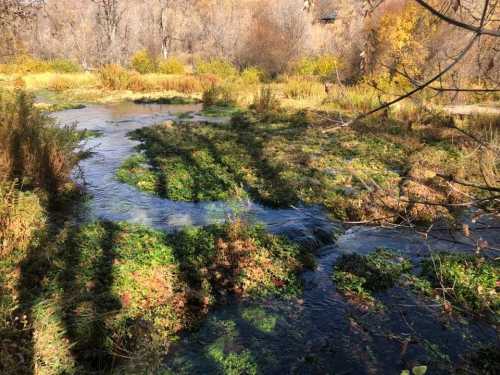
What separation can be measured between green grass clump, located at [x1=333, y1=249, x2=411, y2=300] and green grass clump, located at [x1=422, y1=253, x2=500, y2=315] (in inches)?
15.5

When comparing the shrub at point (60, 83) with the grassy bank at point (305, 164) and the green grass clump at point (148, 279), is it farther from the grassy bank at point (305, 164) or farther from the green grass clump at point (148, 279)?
the green grass clump at point (148, 279)

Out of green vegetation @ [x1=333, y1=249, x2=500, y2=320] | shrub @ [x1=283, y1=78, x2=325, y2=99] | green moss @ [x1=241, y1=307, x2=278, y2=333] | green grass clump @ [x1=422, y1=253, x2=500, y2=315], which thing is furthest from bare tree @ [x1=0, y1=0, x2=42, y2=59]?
shrub @ [x1=283, y1=78, x2=325, y2=99]

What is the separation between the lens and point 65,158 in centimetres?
774

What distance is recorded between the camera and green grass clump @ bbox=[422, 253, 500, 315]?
15.4ft

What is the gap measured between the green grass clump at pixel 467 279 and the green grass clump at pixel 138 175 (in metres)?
5.41

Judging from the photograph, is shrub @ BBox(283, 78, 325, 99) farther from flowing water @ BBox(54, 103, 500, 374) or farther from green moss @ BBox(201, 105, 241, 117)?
flowing water @ BBox(54, 103, 500, 374)

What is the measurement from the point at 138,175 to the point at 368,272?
564 cm

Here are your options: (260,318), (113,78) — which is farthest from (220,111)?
(260,318)

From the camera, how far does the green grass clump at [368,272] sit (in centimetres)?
509

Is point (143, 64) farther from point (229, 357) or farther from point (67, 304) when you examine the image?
point (229, 357)

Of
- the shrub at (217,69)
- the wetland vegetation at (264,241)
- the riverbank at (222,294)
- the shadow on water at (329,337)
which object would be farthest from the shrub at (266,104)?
the shadow on water at (329,337)

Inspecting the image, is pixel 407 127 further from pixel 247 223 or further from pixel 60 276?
pixel 60 276

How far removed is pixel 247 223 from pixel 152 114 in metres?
12.8

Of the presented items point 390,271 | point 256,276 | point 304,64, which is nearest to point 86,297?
point 256,276
